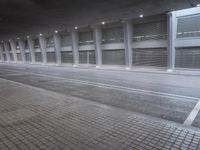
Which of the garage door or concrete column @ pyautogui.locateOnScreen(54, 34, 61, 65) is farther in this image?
concrete column @ pyautogui.locateOnScreen(54, 34, 61, 65)

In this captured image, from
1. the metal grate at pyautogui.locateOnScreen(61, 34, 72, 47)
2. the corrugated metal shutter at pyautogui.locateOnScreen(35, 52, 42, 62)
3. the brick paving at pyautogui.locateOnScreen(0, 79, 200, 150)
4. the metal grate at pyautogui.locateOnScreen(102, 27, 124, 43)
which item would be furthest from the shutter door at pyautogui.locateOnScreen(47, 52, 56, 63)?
the brick paving at pyautogui.locateOnScreen(0, 79, 200, 150)

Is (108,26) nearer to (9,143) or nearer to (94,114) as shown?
(94,114)

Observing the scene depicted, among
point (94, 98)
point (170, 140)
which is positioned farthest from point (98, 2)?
point (170, 140)

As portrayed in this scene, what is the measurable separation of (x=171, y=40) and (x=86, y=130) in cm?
1554

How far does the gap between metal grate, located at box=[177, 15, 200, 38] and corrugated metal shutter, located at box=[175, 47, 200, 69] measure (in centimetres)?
145

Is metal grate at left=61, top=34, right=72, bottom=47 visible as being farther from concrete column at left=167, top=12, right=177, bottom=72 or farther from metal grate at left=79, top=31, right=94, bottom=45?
concrete column at left=167, top=12, right=177, bottom=72

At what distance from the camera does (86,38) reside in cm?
2648

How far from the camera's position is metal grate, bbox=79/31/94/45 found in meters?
25.9

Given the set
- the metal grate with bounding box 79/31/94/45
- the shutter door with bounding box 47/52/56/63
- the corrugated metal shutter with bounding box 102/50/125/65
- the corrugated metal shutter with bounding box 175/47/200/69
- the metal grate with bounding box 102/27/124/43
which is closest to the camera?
the corrugated metal shutter with bounding box 175/47/200/69

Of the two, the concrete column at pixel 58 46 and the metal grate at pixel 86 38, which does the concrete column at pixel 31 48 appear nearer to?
the concrete column at pixel 58 46

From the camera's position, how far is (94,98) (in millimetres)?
7711

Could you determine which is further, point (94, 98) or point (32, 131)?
point (94, 98)

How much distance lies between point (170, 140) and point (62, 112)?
139 inches

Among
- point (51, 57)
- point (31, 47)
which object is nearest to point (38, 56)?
point (31, 47)
